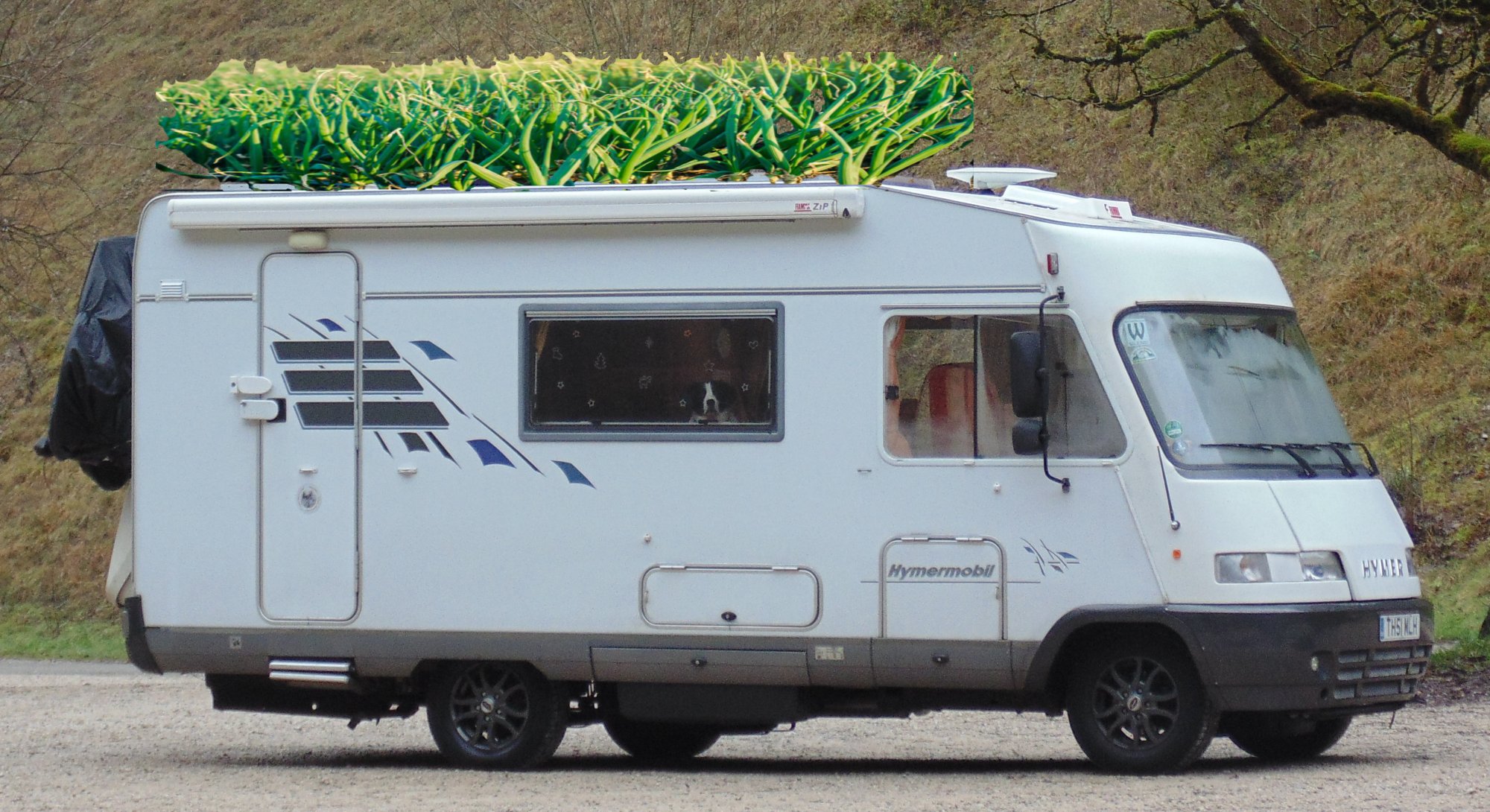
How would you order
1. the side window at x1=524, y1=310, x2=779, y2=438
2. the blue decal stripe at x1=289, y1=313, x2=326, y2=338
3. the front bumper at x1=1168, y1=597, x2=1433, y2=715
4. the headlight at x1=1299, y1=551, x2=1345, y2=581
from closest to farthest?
the front bumper at x1=1168, y1=597, x2=1433, y2=715 < the headlight at x1=1299, y1=551, x2=1345, y2=581 < the side window at x1=524, y1=310, x2=779, y2=438 < the blue decal stripe at x1=289, y1=313, x2=326, y2=338

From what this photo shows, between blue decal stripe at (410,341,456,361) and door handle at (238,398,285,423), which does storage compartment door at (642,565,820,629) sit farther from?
door handle at (238,398,285,423)

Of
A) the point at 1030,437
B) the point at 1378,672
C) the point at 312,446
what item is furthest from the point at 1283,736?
the point at 312,446

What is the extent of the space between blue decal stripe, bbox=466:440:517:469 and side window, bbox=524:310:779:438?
0.19m

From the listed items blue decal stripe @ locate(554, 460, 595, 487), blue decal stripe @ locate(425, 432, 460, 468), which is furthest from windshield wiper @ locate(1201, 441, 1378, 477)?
blue decal stripe @ locate(425, 432, 460, 468)

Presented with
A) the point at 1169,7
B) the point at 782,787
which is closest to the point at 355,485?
the point at 782,787

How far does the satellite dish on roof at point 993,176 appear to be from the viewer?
31.6ft

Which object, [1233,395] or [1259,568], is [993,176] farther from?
[1259,568]

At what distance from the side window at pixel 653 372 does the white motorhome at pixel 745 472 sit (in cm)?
2

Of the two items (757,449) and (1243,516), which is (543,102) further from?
(1243,516)

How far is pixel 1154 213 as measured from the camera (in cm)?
2156


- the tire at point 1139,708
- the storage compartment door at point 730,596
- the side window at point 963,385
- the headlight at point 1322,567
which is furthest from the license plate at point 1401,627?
the storage compartment door at point 730,596

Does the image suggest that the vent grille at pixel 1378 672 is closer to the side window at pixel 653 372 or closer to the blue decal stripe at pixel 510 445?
the side window at pixel 653 372

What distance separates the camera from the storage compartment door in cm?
869

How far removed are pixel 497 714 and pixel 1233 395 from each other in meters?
3.91
